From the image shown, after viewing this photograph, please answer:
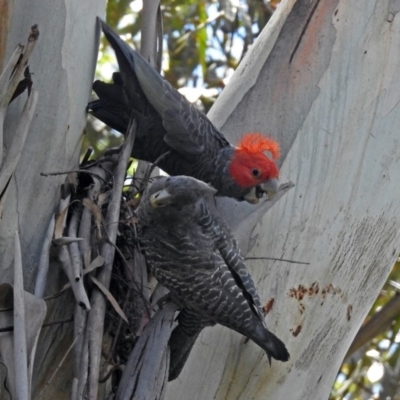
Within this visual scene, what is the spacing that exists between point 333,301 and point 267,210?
377 millimetres

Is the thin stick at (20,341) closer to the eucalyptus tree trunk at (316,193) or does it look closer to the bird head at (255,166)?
the eucalyptus tree trunk at (316,193)

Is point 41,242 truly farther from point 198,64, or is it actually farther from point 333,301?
point 198,64

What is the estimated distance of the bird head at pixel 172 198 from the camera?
2346 mm

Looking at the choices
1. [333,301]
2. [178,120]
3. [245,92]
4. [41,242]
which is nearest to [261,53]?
[245,92]

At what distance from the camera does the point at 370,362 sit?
4.86 meters

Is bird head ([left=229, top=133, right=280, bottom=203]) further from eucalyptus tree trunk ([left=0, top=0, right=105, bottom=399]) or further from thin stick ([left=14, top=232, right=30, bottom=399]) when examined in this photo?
thin stick ([left=14, top=232, right=30, bottom=399])

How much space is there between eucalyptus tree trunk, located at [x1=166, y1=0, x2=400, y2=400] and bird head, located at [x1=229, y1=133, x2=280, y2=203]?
0.14 ft

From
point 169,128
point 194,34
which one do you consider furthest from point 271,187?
point 194,34

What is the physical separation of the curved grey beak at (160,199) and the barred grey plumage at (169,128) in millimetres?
689

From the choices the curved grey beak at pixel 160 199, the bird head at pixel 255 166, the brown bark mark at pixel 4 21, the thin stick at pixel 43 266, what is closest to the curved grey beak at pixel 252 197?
the bird head at pixel 255 166

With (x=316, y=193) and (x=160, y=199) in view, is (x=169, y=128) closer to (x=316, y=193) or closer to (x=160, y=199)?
(x=316, y=193)

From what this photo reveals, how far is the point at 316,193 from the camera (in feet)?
9.00

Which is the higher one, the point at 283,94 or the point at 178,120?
the point at 283,94

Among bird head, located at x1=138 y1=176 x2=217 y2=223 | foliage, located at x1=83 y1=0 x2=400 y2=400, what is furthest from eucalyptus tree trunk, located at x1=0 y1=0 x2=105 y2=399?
foliage, located at x1=83 y1=0 x2=400 y2=400
